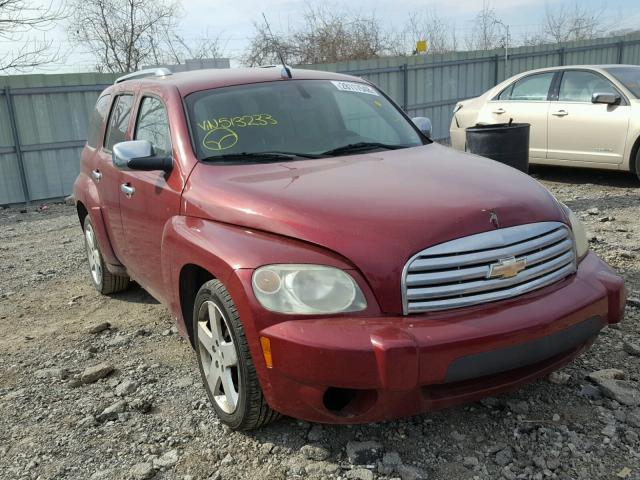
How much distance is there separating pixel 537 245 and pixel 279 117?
173 cm

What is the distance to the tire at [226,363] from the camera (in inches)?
100

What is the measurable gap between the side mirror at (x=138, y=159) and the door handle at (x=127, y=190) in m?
0.42

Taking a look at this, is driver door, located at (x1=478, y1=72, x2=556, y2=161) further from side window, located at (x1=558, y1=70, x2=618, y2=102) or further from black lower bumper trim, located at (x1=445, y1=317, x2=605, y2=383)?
black lower bumper trim, located at (x1=445, y1=317, x2=605, y2=383)

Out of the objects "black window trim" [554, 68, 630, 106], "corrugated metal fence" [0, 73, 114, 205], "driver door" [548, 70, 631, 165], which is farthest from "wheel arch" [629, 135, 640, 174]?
"corrugated metal fence" [0, 73, 114, 205]

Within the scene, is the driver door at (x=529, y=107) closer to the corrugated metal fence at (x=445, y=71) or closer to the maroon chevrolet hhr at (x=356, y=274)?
the corrugated metal fence at (x=445, y=71)

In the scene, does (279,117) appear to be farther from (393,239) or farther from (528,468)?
(528,468)

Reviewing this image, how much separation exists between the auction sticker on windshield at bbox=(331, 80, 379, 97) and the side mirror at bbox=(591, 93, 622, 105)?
4662 mm

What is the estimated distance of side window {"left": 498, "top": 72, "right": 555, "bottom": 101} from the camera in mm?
8547

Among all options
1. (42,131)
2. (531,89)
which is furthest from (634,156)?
A: (42,131)

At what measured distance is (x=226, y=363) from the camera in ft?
9.00

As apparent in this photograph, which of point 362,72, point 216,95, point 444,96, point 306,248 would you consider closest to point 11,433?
point 306,248

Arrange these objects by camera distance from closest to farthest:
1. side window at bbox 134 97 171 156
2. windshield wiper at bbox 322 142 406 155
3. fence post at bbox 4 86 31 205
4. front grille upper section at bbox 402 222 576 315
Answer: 1. front grille upper section at bbox 402 222 576 315
2. windshield wiper at bbox 322 142 406 155
3. side window at bbox 134 97 171 156
4. fence post at bbox 4 86 31 205

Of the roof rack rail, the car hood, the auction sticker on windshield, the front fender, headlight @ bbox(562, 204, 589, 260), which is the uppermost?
the roof rack rail

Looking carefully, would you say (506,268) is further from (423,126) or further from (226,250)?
(423,126)
